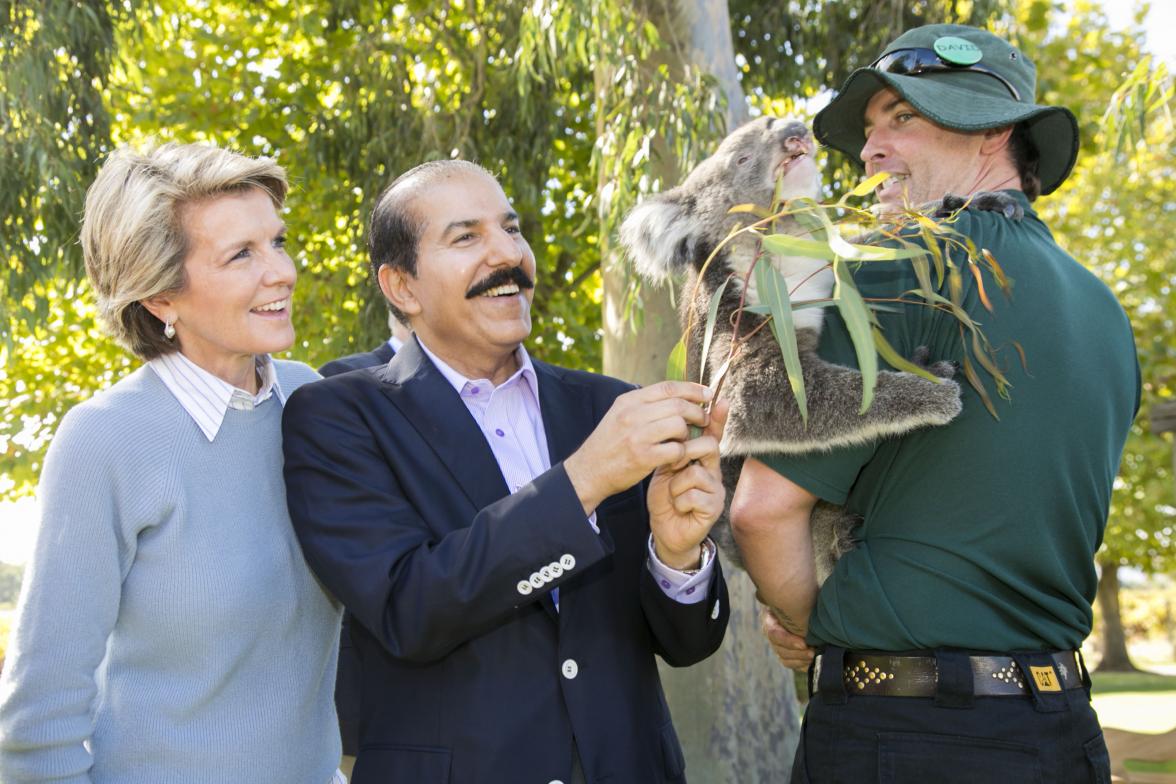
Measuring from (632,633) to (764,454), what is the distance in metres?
0.48

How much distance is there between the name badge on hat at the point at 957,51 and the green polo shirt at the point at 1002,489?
42cm

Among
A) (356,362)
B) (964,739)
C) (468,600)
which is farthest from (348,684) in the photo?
(964,739)

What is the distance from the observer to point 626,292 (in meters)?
6.68

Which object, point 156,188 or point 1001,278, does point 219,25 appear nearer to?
point 156,188

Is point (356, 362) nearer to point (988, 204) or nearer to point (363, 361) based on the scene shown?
point (363, 361)

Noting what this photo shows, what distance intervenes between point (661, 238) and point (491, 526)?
1.24 metres

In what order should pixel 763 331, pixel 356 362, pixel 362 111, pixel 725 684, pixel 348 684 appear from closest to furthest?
pixel 763 331
pixel 348 684
pixel 356 362
pixel 725 684
pixel 362 111

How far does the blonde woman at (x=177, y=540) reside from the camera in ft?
6.74

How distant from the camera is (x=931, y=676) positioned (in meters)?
1.86

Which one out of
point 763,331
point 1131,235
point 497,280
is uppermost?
point 497,280

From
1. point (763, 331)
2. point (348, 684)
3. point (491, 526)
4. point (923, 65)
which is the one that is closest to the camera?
point (491, 526)

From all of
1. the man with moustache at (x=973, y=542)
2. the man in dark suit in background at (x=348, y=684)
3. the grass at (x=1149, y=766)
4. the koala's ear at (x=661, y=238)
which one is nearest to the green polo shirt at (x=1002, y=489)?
the man with moustache at (x=973, y=542)

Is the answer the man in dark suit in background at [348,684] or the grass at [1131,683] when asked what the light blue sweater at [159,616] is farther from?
the grass at [1131,683]

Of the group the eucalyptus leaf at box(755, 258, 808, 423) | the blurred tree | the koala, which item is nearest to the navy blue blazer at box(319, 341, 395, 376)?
the koala
